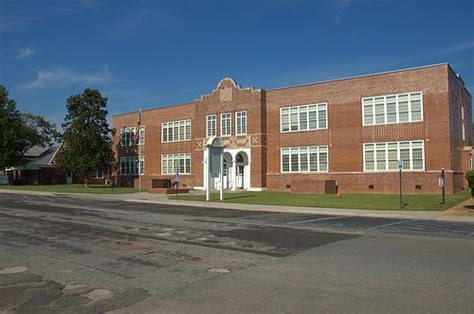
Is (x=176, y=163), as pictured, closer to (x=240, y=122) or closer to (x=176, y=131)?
(x=176, y=131)

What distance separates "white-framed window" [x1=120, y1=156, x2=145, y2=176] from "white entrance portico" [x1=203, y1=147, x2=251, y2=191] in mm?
13760

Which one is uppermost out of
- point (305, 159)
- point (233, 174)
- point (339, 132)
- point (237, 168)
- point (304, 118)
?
point (304, 118)

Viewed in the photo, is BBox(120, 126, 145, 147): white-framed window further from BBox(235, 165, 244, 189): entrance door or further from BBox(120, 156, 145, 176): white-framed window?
BBox(235, 165, 244, 189): entrance door

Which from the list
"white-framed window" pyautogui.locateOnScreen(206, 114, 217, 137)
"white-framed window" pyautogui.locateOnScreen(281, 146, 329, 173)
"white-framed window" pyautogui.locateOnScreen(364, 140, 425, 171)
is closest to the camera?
"white-framed window" pyautogui.locateOnScreen(364, 140, 425, 171)

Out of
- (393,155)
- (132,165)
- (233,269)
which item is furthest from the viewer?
(132,165)

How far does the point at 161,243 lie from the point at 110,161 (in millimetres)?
45608

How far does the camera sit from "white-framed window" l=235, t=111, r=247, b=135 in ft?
143

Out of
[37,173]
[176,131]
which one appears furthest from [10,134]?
[176,131]

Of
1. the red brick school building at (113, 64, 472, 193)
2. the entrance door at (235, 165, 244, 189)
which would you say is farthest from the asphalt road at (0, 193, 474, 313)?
the entrance door at (235, 165, 244, 189)

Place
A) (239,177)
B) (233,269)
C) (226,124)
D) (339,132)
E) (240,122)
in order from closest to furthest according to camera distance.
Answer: (233,269) → (339,132) → (240,122) → (239,177) → (226,124)

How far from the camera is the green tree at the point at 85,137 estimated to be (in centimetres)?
5278

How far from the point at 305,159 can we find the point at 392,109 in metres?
8.27

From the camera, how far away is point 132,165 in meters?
57.2

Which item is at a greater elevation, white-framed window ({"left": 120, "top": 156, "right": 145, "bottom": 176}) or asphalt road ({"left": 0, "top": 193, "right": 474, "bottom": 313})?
white-framed window ({"left": 120, "top": 156, "right": 145, "bottom": 176})
